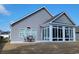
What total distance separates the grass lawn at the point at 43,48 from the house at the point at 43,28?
10 centimetres

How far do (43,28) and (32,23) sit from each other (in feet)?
0.86

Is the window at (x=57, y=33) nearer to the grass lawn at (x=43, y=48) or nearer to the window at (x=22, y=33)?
the grass lawn at (x=43, y=48)

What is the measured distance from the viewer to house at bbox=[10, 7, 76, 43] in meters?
12.6

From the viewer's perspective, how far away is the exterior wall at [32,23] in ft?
41.3

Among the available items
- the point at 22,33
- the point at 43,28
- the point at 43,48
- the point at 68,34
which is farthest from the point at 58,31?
the point at 22,33

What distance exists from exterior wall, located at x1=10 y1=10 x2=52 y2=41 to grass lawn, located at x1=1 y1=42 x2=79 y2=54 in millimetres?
178

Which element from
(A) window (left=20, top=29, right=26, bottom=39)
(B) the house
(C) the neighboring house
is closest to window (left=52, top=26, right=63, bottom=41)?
(B) the house

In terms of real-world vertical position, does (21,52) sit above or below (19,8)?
below

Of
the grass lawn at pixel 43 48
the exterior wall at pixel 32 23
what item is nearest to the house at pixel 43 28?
the exterior wall at pixel 32 23

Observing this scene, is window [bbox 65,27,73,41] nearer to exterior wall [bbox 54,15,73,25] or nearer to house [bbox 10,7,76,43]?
house [bbox 10,7,76,43]

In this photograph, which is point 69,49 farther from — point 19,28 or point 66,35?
point 19,28

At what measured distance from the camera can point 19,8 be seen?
12.7 metres
